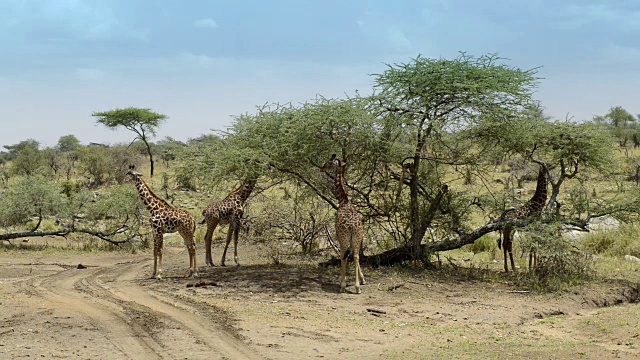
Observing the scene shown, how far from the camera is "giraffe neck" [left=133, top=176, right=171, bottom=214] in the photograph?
1109 cm

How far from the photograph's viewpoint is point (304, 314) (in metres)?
8.67

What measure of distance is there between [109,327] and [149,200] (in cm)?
394

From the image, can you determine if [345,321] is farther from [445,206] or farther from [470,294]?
[445,206]

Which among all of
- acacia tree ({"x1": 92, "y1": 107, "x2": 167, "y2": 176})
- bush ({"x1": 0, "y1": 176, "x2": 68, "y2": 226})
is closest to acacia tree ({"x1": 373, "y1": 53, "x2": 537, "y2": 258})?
bush ({"x1": 0, "y1": 176, "x2": 68, "y2": 226})

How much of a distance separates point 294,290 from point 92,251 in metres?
7.77

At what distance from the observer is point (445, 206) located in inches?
480

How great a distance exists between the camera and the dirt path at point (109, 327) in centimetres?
669

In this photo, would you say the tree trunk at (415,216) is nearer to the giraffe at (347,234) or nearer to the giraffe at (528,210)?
the giraffe at (528,210)

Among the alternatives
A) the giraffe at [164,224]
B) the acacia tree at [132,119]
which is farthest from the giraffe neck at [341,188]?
the acacia tree at [132,119]

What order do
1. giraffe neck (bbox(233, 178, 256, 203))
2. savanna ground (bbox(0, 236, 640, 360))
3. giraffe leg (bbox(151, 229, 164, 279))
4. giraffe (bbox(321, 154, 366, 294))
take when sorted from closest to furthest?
1. savanna ground (bbox(0, 236, 640, 360))
2. giraffe (bbox(321, 154, 366, 294))
3. giraffe leg (bbox(151, 229, 164, 279))
4. giraffe neck (bbox(233, 178, 256, 203))

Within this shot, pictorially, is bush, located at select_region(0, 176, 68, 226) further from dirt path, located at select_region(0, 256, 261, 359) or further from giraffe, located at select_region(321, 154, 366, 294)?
giraffe, located at select_region(321, 154, 366, 294)

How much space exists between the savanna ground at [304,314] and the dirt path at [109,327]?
0.05 feet

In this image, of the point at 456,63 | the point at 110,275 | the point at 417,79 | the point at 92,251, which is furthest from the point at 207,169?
the point at 92,251

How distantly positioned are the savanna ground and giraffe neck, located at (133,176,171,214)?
1287mm
